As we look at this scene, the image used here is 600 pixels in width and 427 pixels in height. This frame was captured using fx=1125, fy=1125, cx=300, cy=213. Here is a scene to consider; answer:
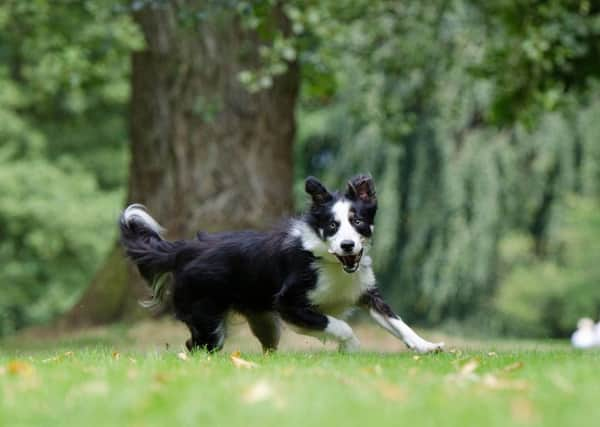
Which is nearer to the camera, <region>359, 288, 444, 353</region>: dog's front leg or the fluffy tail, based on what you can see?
<region>359, 288, 444, 353</region>: dog's front leg

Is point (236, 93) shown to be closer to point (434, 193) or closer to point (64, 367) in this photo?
point (64, 367)

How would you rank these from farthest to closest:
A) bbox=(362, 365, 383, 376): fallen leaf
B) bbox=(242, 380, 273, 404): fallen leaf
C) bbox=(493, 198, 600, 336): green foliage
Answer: bbox=(493, 198, 600, 336): green foliage
bbox=(362, 365, 383, 376): fallen leaf
bbox=(242, 380, 273, 404): fallen leaf

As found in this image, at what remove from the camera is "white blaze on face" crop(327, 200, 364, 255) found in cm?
788

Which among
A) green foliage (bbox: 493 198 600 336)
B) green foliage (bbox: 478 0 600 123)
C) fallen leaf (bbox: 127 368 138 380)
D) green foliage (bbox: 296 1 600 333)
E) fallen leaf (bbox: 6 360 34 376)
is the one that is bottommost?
green foliage (bbox: 493 198 600 336)

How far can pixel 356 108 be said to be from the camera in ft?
56.6

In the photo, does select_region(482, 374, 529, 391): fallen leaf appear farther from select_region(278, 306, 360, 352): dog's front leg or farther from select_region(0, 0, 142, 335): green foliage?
select_region(0, 0, 142, 335): green foliage

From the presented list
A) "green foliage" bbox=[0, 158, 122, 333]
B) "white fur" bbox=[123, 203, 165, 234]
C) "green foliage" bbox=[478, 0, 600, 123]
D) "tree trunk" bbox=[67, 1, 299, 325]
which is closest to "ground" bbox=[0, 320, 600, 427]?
"white fur" bbox=[123, 203, 165, 234]

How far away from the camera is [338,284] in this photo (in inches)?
324

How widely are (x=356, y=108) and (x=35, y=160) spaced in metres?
11.9

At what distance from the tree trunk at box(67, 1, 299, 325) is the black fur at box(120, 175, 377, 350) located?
5478mm

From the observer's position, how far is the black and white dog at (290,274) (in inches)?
318

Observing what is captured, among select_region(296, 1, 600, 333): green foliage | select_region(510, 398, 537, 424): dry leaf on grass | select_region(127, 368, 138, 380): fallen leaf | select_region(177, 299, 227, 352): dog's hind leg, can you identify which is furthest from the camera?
select_region(296, 1, 600, 333): green foliage

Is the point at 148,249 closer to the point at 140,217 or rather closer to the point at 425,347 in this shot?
the point at 140,217

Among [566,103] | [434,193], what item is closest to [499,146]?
[434,193]
